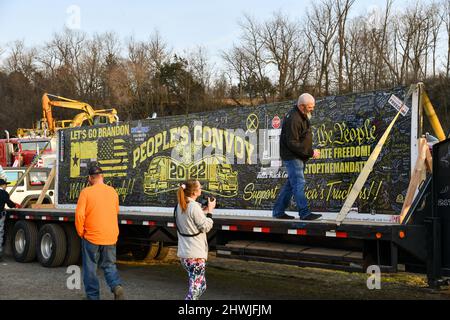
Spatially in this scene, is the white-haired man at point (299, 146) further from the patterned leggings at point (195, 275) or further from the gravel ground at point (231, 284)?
the patterned leggings at point (195, 275)

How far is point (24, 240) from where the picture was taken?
40.4ft

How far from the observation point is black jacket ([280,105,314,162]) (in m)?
7.71

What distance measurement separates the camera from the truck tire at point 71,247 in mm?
11453

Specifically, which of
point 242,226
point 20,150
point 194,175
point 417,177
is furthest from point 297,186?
point 20,150

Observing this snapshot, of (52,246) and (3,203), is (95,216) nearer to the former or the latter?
(52,246)

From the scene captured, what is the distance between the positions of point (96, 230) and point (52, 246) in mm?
4332

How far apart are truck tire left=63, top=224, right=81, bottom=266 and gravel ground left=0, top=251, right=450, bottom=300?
0.36 meters

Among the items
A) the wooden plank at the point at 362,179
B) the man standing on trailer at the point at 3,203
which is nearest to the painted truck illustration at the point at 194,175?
the wooden plank at the point at 362,179

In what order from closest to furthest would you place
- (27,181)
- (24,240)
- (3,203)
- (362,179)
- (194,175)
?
(362,179), (194,175), (24,240), (3,203), (27,181)

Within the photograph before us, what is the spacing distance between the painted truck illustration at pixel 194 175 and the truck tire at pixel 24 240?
2.88m

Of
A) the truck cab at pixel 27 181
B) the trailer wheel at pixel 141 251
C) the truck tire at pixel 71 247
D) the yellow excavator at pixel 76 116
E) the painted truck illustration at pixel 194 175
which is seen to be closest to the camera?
the painted truck illustration at pixel 194 175

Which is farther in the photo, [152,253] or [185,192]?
[152,253]

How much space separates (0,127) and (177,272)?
187ft

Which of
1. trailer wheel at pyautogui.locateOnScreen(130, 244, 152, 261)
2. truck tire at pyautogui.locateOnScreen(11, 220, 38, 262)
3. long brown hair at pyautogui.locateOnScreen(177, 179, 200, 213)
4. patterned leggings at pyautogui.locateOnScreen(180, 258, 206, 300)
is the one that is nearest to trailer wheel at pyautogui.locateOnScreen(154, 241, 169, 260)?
trailer wheel at pyautogui.locateOnScreen(130, 244, 152, 261)
